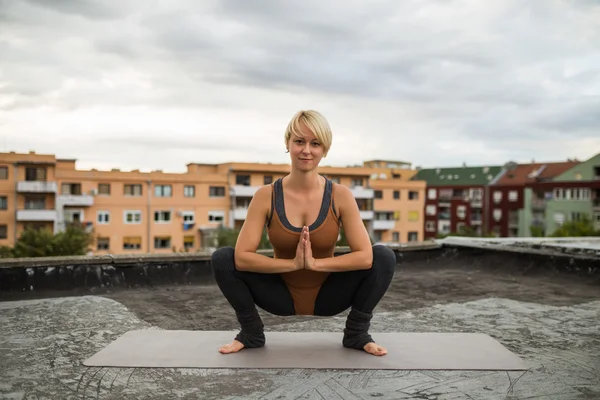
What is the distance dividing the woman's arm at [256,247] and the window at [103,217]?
132ft

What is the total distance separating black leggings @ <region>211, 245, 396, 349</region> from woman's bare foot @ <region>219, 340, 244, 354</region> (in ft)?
0.14

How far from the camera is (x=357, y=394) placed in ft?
9.55

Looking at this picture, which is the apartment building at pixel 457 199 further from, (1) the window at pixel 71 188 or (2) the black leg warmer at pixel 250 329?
(2) the black leg warmer at pixel 250 329

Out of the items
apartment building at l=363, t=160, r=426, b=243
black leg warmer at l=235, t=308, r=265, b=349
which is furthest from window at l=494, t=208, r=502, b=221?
black leg warmer at l=235, t=308, r=265, b=349

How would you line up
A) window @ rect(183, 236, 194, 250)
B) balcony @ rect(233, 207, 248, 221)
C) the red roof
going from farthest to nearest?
the red roof → balcony @ rect(233, 207, 248, 221) → window @ rect(183, 236, 194, 250)

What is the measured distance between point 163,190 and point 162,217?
2.08 m

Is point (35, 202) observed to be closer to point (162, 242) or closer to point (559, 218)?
point (162, 242)

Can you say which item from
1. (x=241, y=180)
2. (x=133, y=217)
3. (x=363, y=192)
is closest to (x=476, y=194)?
(x=363, y=192)

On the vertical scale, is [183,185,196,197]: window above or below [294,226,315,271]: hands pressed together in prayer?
above

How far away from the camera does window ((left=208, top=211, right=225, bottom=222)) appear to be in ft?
146

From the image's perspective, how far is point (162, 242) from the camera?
43156 millimetres

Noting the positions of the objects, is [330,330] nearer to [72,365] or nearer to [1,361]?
[72,365]

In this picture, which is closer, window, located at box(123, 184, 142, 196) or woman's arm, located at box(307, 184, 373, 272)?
woman's arm, located at box(307, 184, 373, 272)

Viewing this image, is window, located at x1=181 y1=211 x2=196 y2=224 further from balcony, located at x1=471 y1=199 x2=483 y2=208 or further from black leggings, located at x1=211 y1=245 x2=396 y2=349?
black leggings, located at x1=211 y1=245 x2=396 y2=349
